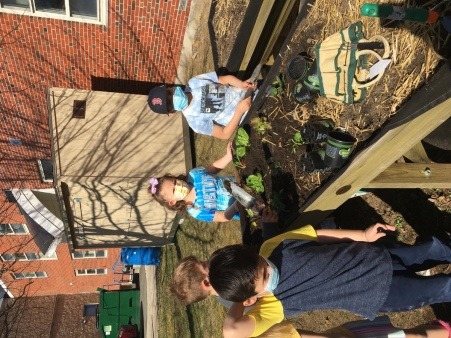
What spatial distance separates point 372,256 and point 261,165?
5.33ft

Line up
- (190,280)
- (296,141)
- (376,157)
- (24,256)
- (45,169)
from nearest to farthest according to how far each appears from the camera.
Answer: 1. (376,157)
2. (190,280)
3. (296,141)
4. (45,169)
5. (24,256)

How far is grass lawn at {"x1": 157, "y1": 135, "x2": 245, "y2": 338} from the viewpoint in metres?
7.39

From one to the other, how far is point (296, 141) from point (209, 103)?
6.49 feet

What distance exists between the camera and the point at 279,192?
3.94m

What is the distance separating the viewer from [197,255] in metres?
8.62

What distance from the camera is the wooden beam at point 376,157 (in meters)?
2.27

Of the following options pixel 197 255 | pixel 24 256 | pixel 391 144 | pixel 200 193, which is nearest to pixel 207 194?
pixel 200 193

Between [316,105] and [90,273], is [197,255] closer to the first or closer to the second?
[316,105]

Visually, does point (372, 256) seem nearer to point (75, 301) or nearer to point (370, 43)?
point (370, 43)

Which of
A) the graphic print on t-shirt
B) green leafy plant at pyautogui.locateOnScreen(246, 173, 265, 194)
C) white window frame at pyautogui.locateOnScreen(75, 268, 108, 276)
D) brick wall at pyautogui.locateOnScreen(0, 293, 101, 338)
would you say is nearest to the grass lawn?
the graphic print on t-shirt

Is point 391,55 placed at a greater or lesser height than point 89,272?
lesser

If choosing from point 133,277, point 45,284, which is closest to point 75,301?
point 45,284

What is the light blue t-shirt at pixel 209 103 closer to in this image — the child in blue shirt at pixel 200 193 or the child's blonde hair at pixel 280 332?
the child in blue shirt at pixel 200 193

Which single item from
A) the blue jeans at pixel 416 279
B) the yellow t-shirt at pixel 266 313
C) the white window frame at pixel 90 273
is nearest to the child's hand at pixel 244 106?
the blue jeans at pixel 416 279
